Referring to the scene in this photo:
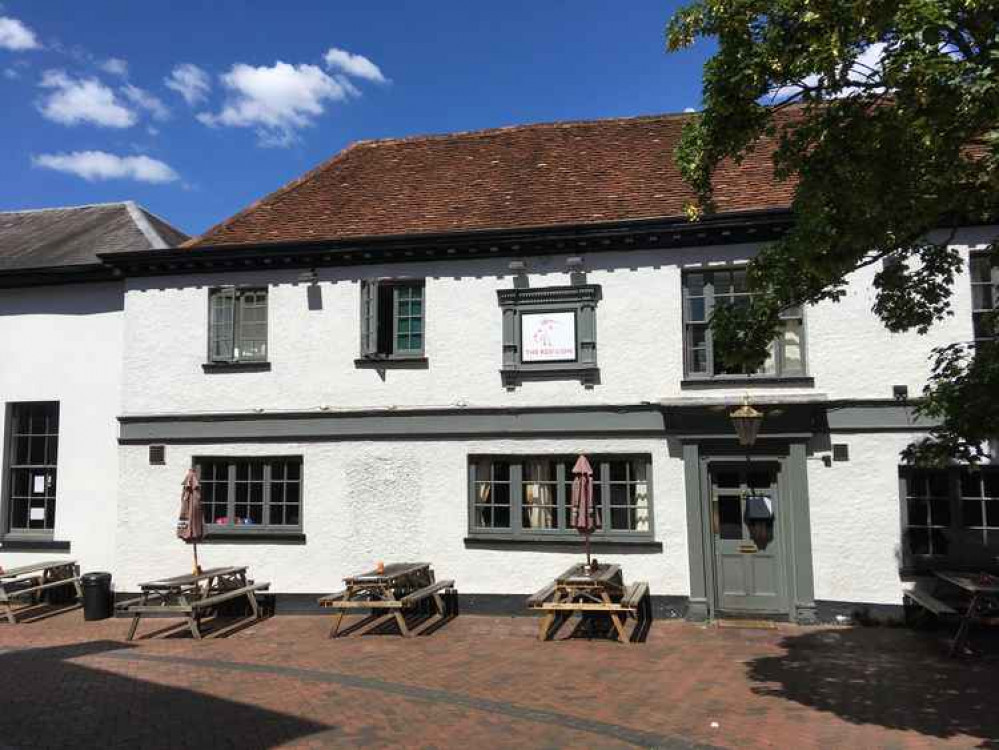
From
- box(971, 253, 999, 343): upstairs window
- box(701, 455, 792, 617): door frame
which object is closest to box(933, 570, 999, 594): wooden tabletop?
box(701, 455, 792, 617): door frame

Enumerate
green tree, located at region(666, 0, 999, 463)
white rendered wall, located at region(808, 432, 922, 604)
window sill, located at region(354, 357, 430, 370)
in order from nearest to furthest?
1. green tree, located at region(666, 0, 999, 463)
2. white rendered wall, located at region(808, 432, 922, 604)
3. window sill, located at region(354, 357, 430, 370)

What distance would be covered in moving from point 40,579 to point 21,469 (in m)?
2.13

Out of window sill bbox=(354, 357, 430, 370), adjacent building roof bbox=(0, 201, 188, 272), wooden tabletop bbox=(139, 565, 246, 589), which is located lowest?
wooden tabletop bbox=(139, 565, 246, 589)

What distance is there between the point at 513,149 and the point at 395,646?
962cm

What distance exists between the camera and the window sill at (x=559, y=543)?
1162cm

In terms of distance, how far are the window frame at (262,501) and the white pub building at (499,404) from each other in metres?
0.06

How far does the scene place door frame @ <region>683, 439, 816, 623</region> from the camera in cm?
1111

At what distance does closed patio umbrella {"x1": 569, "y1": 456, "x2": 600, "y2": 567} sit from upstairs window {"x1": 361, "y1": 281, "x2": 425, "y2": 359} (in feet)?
11.5

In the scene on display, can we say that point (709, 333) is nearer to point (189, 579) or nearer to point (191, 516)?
point (191, 516)

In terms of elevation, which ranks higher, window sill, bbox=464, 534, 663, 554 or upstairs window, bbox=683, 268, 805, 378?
upstairs window, bbox=683, 268, 805, 378

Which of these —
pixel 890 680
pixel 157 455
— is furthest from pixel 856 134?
pixel 157 455

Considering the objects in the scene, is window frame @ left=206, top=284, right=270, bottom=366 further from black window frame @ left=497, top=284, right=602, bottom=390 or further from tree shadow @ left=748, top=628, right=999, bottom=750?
tree shadow @ left=748, top=628, right=999, bottom=750

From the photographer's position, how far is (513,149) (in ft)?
50.5

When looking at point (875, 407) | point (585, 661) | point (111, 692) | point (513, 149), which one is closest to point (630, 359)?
point (875, 407)
